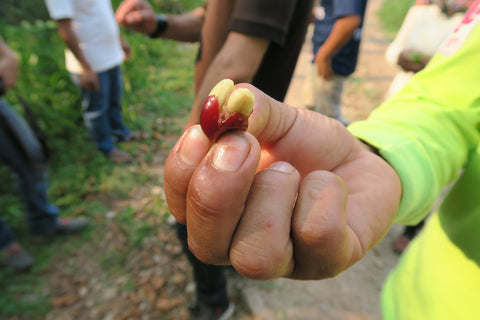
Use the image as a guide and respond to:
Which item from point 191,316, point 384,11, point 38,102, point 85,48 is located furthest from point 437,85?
point 384,11

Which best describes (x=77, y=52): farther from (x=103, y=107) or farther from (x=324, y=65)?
(x=324, y=65)

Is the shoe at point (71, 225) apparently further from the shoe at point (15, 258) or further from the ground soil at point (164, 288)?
the shoe at point (15, 258)

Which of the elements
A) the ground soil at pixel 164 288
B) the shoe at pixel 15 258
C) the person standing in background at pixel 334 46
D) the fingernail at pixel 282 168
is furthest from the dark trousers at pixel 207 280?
the person standing in background at pixel 334 46

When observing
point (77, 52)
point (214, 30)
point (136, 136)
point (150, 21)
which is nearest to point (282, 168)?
point (214, 30)

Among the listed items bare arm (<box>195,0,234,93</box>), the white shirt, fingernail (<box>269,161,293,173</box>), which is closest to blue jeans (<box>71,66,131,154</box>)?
the white shirt

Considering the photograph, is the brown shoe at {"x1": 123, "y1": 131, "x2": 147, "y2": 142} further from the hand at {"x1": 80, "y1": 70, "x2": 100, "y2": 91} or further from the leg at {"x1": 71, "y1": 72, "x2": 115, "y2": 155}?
the hand at {"x1": 80, "y1": 70, "x2": 100, "y2": 91}

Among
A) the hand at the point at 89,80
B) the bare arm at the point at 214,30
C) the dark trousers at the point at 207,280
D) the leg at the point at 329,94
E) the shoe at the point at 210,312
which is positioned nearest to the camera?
the bare arm at the point at 214,30
